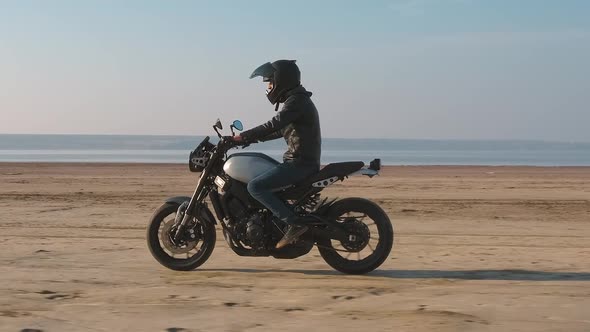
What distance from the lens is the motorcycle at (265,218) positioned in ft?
21.5

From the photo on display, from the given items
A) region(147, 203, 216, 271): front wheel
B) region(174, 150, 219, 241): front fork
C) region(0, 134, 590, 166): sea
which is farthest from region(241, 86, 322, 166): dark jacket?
region(0, 134, 590, 166): sea

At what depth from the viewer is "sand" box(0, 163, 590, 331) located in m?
4.84

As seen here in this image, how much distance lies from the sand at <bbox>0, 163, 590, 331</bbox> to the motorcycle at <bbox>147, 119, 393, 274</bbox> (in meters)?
0.23

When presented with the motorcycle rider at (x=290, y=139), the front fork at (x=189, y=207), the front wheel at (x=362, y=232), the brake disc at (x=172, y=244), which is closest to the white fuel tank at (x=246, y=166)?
the motorcycle rider at (x=290, y=139)

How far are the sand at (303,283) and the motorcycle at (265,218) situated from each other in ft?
0.74

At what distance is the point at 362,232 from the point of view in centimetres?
657

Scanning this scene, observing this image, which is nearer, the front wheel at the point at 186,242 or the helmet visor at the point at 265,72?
the helmet visor at the point at 265,72

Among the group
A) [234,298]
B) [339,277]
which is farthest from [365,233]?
[234,298]

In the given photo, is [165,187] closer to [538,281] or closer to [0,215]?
[0,215]

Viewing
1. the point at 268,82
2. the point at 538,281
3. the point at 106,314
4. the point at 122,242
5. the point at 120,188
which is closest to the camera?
the point at 106,314

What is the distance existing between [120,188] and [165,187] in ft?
3.84

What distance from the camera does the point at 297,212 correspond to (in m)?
6.60

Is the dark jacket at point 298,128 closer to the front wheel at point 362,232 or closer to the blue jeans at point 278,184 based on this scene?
the blue jeans at point 278,184

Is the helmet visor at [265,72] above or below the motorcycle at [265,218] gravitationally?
above
